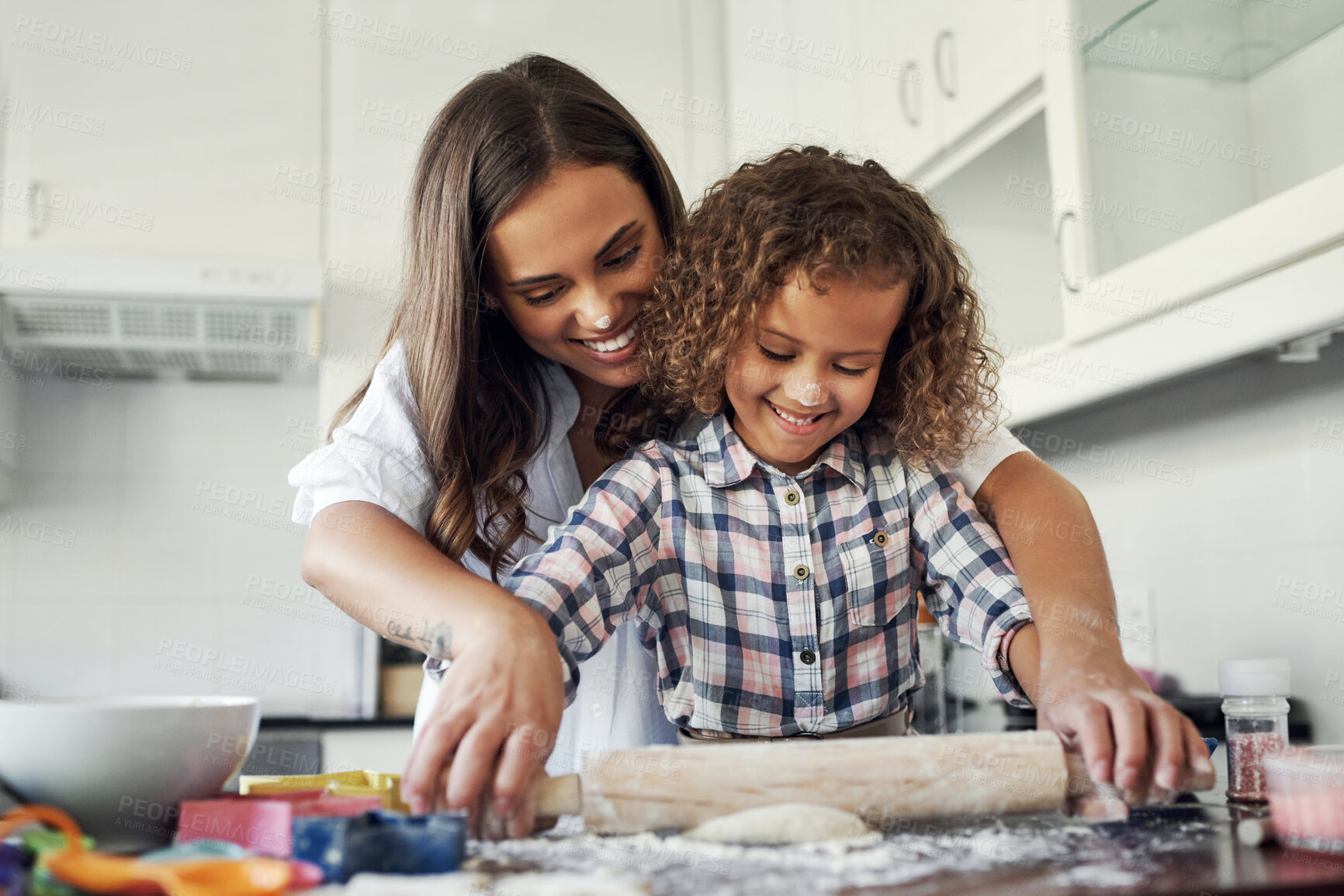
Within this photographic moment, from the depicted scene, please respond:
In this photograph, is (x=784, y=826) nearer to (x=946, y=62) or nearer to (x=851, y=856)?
(x=851, y=856)

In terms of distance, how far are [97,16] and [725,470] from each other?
8.63 ft

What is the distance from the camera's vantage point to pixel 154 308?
2566 millimetres

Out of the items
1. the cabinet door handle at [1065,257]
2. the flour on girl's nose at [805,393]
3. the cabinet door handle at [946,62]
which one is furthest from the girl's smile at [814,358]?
the cabinet door handle at [946,62]

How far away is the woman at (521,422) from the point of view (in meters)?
0.79

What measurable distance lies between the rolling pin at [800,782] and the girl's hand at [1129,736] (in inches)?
1.9

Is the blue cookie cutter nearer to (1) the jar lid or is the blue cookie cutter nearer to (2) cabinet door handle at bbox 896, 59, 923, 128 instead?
(1) the jar lid

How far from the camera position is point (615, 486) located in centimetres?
93

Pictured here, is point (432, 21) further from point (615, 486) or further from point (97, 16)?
point (615, 486)

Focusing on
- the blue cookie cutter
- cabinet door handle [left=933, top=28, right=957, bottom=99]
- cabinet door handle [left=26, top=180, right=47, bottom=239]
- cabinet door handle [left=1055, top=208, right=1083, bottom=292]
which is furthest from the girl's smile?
cabinet door handle [left=26, top=180, right=47, bottom=239]

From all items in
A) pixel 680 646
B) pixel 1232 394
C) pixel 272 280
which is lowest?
pixel 680 646

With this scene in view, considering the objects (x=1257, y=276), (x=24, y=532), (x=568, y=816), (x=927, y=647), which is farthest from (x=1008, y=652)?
(x=24, y=532)

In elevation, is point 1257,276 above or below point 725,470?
above

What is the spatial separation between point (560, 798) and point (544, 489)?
531 millimetres

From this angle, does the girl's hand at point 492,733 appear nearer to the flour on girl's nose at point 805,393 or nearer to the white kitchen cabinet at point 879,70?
the flour on girl's nose at point 805,393
